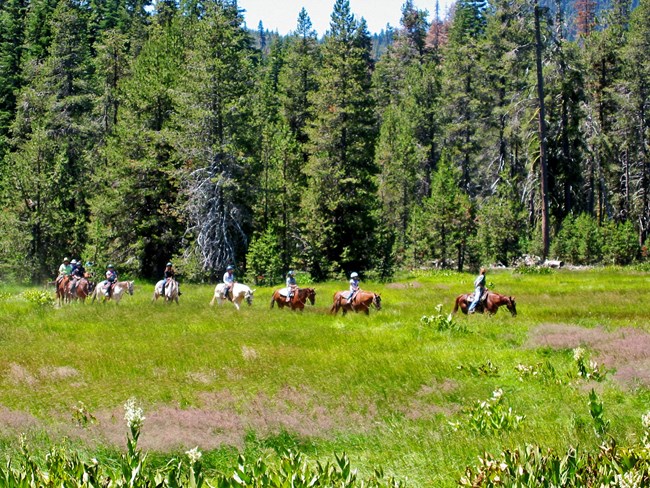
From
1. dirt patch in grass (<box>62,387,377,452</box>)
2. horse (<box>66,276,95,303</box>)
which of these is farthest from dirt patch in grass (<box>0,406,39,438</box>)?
horse (<box>66,276,95,303</box>)

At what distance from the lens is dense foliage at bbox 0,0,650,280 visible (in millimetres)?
40188

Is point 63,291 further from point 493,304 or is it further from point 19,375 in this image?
point 493,304

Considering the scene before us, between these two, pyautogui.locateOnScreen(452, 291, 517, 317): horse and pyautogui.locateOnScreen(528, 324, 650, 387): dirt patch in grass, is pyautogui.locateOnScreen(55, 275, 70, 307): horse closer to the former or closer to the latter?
pyautogui.locateOnScreen(452, 291, 517, 317): horse

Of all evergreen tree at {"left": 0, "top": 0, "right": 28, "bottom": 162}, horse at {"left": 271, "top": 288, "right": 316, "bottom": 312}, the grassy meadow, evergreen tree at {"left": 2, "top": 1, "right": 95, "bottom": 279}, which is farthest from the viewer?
evergreen tree at {"left": 0, "top": 0, "right": 28, "bottom": 162}

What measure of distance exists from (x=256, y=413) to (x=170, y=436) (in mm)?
1818

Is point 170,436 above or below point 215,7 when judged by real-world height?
below

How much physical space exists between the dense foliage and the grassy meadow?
18314 millimetres

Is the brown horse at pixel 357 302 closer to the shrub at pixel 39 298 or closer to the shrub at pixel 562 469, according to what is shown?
the shrub at pixel 39 298

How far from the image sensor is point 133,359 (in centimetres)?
1503

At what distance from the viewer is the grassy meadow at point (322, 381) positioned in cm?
914

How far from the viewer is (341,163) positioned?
40250 mm

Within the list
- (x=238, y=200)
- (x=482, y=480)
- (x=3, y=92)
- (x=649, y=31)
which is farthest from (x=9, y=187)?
→ (x=649, y=31)

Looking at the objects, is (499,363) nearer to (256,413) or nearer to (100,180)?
(256,413)

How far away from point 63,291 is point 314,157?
18289mm
